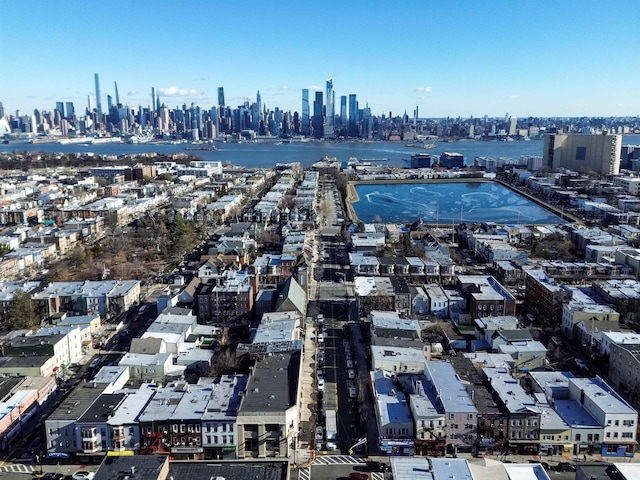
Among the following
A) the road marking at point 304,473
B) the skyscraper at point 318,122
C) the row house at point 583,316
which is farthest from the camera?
the skyscraper at point 318,122

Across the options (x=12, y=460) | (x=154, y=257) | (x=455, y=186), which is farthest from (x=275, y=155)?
(x=12, y=460)

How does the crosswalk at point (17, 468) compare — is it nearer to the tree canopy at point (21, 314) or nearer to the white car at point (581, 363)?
the tree canopy at point (21, 314)

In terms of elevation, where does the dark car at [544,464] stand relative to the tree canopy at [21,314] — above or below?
below

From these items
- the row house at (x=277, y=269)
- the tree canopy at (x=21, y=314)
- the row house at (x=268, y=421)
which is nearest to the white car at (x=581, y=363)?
the row house at (x=268, y=421)

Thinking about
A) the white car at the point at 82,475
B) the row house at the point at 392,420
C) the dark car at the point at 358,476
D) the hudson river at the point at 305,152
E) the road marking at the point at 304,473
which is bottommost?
the road marking at the point at 304,473

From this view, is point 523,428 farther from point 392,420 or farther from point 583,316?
point 583,316

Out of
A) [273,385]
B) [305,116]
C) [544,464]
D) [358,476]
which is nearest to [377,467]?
[358,476]

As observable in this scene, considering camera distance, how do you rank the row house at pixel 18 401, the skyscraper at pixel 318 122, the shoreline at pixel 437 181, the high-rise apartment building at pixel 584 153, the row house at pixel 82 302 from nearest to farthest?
the row house at pixel 18 401, the row house at pixel 82 302, the shoreline at pixel 437 181, the high-rise apartment building at pixel 584 153, the skyscraper at pixel 318 122
